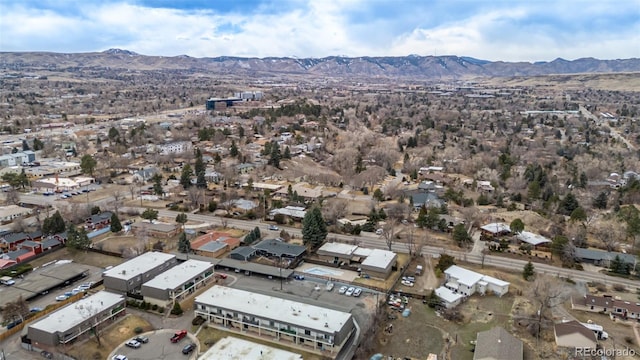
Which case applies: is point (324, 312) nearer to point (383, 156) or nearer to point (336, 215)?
point (336, 215)

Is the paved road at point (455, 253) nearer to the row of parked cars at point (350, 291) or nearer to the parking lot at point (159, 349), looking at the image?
the row of parked cars at point (350, 291)

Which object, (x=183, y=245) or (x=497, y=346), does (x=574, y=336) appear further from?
(x=183, y=245)

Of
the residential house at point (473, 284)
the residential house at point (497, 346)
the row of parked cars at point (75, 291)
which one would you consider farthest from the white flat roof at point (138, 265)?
the residential house at point (497, 346)

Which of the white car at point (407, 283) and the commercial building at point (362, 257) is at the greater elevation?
the commercial building at point (362, 257)

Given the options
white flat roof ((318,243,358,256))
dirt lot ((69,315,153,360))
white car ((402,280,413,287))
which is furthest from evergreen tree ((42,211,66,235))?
white car ((402,280,413,287))

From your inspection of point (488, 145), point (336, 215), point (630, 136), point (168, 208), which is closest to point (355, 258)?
point (336, 215)

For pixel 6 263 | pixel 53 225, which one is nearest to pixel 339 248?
pixel 53 225

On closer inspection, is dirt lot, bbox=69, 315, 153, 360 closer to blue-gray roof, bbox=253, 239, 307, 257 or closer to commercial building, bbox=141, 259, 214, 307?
commercial building, bbox=141, 259, 214, 307
